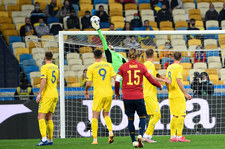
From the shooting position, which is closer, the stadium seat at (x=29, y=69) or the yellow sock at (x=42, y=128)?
the yellow sock at (x=42, y=128)

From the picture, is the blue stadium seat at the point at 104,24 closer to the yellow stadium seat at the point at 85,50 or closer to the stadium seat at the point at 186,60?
the yellow stadium seat at the point at 85,50

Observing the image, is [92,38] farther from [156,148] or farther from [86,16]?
[156,148]

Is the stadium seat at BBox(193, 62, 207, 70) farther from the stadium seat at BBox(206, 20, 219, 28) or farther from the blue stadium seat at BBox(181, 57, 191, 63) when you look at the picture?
the stadium seat at BBox(206, 20, 219, 28)

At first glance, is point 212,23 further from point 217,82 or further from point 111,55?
point 111,55

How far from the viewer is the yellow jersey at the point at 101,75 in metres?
10.7

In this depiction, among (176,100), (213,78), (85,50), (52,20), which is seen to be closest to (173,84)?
(176,100)

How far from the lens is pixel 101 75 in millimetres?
10750

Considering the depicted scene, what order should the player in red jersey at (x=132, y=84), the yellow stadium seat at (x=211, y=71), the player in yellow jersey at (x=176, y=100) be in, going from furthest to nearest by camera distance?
the yellow stadium seat at (x=211, y=71) → the player in yellow jersey at (x=176, y=100) → the player in red jersey at (x=132, y=84)

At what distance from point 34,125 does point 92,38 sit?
4612mm

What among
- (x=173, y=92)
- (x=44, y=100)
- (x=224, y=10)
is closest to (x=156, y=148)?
(x=173, y=92)

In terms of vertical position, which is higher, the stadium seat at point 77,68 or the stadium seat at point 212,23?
the stadium seat at point 212,23

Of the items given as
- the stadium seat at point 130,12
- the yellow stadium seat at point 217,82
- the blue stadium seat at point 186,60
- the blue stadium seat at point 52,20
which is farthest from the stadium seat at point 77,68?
the stadium seat at point 130,12

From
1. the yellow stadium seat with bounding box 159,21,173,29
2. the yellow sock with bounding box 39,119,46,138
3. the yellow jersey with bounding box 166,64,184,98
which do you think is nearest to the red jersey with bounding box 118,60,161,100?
the yellow jersey with bounding box 166,64,184,98

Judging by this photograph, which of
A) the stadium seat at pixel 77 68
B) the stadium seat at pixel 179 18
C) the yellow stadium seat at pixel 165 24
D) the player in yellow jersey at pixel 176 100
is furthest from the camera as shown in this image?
the stadium seat at pixel 179 18
